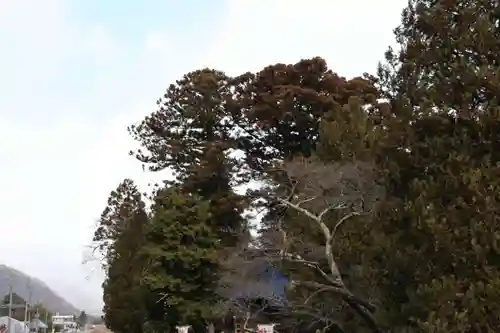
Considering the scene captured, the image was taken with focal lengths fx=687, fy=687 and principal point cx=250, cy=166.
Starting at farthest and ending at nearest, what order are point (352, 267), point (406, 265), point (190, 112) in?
point (190, 112), point (352, 267), point (406, 265)

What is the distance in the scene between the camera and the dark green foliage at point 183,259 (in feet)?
96.7

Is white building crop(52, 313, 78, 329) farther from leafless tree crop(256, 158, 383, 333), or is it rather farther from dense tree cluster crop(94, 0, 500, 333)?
leafless tree crop(256, 158, 383, 333)

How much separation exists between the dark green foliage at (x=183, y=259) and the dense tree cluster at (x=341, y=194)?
0.23ft

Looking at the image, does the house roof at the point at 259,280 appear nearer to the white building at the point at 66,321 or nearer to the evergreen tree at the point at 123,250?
the evergreen tree at the point at 123,250

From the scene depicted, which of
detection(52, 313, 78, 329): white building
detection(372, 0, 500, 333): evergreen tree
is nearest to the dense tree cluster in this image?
detection(372, 0, 500, 333): evergreen tree

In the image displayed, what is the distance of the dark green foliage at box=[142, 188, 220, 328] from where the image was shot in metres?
29.5

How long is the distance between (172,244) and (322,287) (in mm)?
12939

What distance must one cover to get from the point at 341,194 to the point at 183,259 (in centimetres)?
1043

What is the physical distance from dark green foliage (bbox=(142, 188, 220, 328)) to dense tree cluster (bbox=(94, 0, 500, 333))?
0.07m

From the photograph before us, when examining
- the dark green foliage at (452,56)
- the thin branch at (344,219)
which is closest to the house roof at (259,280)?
the thin branch at (344,219)

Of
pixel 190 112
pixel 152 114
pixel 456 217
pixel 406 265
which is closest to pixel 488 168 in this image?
pixel 456 217

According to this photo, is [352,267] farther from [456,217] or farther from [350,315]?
[456,217]

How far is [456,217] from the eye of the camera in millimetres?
11469

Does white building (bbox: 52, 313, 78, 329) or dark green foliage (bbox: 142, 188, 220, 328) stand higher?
white building (bbox: 52, 313, 78, 329)
